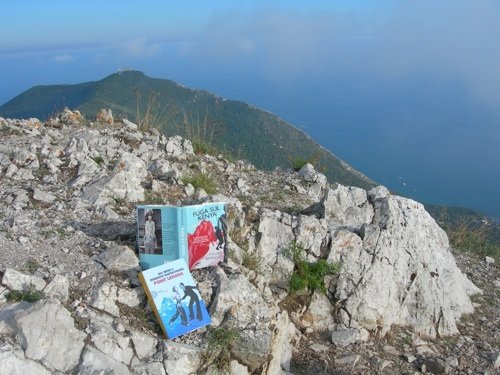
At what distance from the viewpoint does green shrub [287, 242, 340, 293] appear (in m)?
6.98

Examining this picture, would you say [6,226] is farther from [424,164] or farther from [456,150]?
[456,150]

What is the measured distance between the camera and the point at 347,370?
245 inches

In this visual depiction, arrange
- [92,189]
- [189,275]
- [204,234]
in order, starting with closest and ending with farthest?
[189,275] < [204,234] < [92,189]

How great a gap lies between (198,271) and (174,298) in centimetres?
74

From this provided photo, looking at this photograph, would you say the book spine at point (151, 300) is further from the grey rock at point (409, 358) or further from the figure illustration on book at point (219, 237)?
the grey rock at point (409, 358)

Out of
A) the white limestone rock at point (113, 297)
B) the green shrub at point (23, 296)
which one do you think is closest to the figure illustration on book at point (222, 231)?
the white limestone rock at point (113, 297)

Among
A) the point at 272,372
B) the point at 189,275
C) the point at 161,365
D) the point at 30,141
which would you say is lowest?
the point at 272,372

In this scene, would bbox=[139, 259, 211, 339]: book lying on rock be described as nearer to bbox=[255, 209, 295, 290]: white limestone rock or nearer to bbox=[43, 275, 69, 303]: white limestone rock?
bbox=[43, 275, 69, 303]: white limestone rock

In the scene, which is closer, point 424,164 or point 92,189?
point 92,189

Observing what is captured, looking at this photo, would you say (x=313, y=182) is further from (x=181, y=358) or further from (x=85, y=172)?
(x=181, y=358)

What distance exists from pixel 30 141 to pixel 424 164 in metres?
97.1

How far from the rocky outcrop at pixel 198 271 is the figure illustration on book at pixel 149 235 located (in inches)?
11.5

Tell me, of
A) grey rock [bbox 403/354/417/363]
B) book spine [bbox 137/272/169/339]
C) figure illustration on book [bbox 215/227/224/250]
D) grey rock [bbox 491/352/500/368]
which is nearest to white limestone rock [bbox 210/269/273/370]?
figure illustration on book [bbox 215/227/224/250]

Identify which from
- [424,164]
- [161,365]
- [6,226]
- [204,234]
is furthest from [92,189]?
[424,164]
